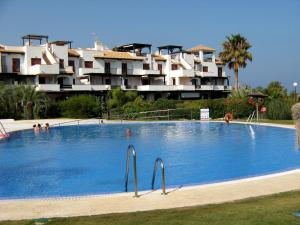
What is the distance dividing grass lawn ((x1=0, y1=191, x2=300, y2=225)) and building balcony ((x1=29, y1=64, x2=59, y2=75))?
4485cm

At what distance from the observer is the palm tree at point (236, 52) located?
58.1 meters

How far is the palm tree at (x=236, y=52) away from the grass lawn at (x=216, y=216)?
2031 inches

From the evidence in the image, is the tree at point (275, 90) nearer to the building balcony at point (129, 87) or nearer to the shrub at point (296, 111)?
the building balcony at point (129, 87)

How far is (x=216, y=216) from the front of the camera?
7.20 metres

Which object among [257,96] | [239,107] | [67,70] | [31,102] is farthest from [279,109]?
[67,70]

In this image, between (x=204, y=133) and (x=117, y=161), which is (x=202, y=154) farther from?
(x=204, y=133)

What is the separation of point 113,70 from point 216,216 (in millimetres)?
52988

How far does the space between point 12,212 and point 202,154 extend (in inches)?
481

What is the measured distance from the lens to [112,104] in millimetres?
47188

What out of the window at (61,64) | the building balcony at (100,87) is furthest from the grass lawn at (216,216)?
the window at (61,64)

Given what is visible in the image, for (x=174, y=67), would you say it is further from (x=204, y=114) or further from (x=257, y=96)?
(x=257, y=96)

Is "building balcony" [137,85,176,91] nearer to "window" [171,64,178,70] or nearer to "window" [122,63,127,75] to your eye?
"window" [122,63,127,75]

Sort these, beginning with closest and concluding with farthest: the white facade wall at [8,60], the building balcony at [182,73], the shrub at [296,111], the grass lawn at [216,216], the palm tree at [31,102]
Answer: the grass lawn at [216,216]
the shrub at [296,111]
the palm tree at [31,102]
the white facade wall at [8,60]
the building balcony at [182,73]

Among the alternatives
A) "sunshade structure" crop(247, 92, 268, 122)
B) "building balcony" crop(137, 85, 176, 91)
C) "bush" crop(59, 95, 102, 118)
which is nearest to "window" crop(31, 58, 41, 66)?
"bush" crop(59, 95, 102, 118)
